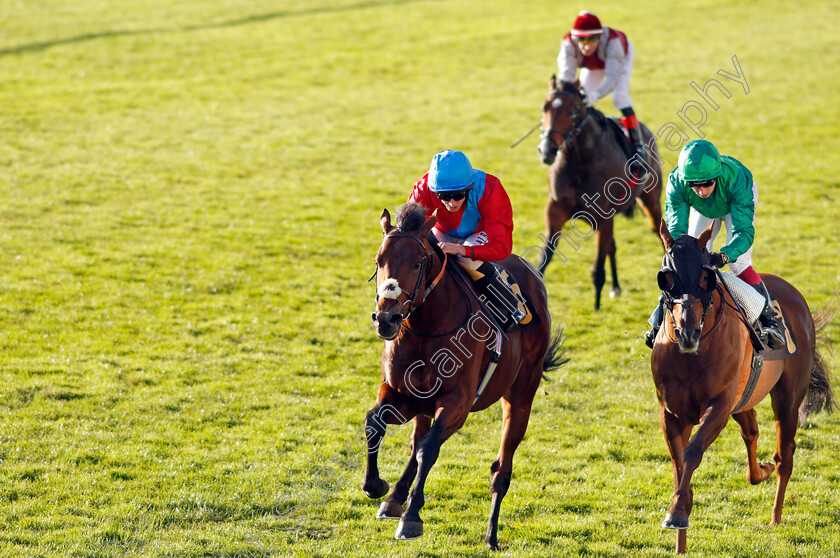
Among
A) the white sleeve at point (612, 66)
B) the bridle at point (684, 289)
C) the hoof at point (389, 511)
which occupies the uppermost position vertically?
the white sleeve at point (612, 66)

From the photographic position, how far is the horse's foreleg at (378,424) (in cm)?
552

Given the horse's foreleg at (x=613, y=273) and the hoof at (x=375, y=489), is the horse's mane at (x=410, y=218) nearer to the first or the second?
the hoof at (x=375, y=489)

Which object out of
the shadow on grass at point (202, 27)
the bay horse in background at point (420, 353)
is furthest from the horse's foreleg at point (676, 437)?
the shadow on grass at point (202, 27)

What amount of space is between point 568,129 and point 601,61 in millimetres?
1867

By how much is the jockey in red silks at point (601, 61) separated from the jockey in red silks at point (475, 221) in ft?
18.8

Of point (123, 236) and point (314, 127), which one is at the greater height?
point (314, 127)

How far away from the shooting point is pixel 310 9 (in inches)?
1213

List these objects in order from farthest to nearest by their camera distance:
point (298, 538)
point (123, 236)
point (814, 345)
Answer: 1. point (123, 236)
2. point (814, 345)
3. point (298, 538)

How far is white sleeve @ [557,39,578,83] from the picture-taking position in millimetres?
11664

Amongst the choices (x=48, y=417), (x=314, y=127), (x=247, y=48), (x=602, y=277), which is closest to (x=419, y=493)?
(x=48, y=417)

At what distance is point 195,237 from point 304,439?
6.49 meters

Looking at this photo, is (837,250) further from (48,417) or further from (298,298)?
(48,417)

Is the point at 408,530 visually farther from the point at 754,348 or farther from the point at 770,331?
the point at 770,331

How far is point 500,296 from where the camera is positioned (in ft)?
20.7
